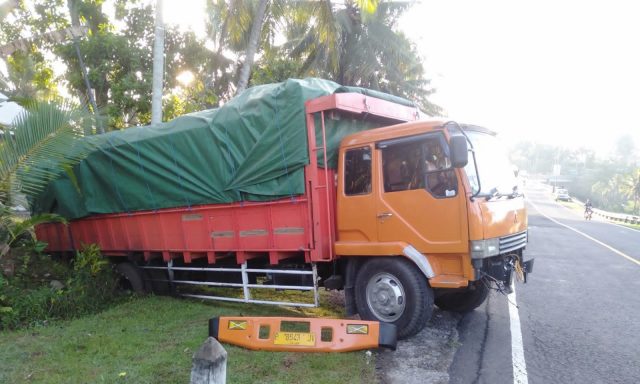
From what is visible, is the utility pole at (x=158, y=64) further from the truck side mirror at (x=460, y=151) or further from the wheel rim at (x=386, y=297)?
the truck side mirror at (x=460, y=151)

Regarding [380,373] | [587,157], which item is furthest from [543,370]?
[587,157]

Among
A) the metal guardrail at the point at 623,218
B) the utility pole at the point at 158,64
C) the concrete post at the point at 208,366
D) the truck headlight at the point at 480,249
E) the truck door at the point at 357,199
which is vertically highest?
the utility pole at the point at 158,64

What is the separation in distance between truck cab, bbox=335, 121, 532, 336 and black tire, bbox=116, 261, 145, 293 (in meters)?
3.97

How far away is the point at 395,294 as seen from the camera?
540cm

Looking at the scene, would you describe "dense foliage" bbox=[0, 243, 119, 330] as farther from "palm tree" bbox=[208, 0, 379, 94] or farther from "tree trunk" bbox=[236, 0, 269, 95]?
"palm tree" bbox=[208, 0, 379, 94]

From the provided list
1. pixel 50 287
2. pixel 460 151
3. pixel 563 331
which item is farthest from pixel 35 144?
Answer: pixel 563 331

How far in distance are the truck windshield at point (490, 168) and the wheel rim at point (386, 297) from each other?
1.40m

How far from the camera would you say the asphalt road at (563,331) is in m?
4.50

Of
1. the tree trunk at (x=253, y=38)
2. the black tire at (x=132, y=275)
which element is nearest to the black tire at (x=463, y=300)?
the black tire at (x=132, y=275)

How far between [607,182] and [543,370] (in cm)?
8651

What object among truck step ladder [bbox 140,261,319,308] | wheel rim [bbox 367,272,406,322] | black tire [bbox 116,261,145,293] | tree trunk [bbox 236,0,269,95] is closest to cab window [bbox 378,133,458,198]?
wheel rim [bbox 367,272,406,322]

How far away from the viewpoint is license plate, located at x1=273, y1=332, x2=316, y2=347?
4953 mm

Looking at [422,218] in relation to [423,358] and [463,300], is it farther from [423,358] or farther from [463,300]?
[463,300]

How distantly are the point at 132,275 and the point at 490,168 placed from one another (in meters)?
5.99
